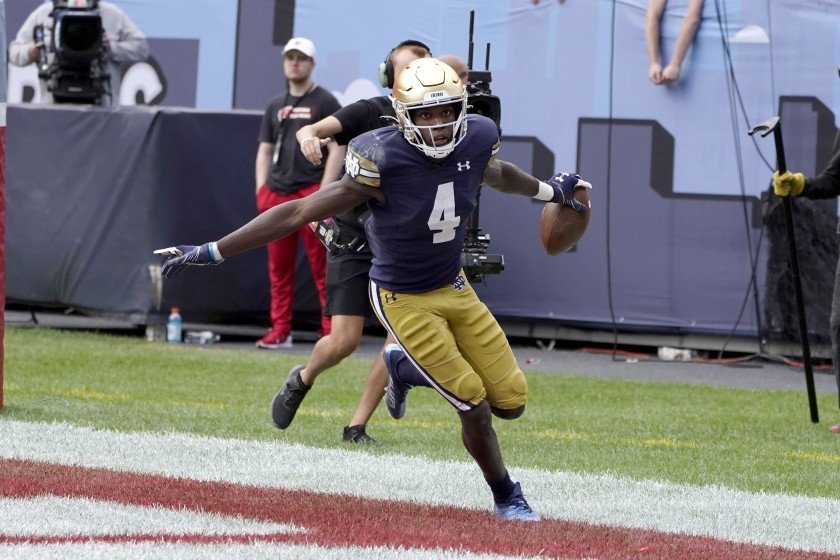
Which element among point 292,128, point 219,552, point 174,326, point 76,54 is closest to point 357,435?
point 219,552

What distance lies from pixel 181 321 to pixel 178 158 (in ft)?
4.56

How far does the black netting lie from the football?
6080 mm

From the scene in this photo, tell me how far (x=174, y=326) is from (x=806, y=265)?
5.23 metres

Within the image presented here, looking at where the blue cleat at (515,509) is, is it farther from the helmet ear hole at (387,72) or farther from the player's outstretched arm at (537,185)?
the helmet ear hole at (387,72)

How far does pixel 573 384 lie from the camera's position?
11.1m

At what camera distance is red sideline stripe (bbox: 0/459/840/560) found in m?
5.28

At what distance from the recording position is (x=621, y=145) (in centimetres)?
1308

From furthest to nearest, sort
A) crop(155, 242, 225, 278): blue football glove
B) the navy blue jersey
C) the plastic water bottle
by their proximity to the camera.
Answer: the plastic water bottle, the navy blue jersey, crop(155, 242, 225, 278): blue football glove

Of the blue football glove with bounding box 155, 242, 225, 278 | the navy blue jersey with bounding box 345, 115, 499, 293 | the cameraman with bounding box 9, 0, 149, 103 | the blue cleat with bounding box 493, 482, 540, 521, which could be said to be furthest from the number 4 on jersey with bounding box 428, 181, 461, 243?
the cameraman with bounding box 9, 0, 149, 103

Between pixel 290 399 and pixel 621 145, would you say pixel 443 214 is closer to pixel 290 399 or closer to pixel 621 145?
pixel 290 399

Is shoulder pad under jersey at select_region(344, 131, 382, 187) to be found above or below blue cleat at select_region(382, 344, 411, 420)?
above

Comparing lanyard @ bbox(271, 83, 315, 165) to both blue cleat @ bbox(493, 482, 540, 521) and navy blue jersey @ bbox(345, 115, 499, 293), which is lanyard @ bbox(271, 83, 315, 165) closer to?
navy blue jersey @ bbox(345, 115, 499, 293)

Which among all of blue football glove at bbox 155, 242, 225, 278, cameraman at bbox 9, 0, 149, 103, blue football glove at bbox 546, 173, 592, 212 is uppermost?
cameraman at bbox 9, 0, 149, 103

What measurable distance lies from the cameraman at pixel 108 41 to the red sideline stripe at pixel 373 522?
7937 mm
